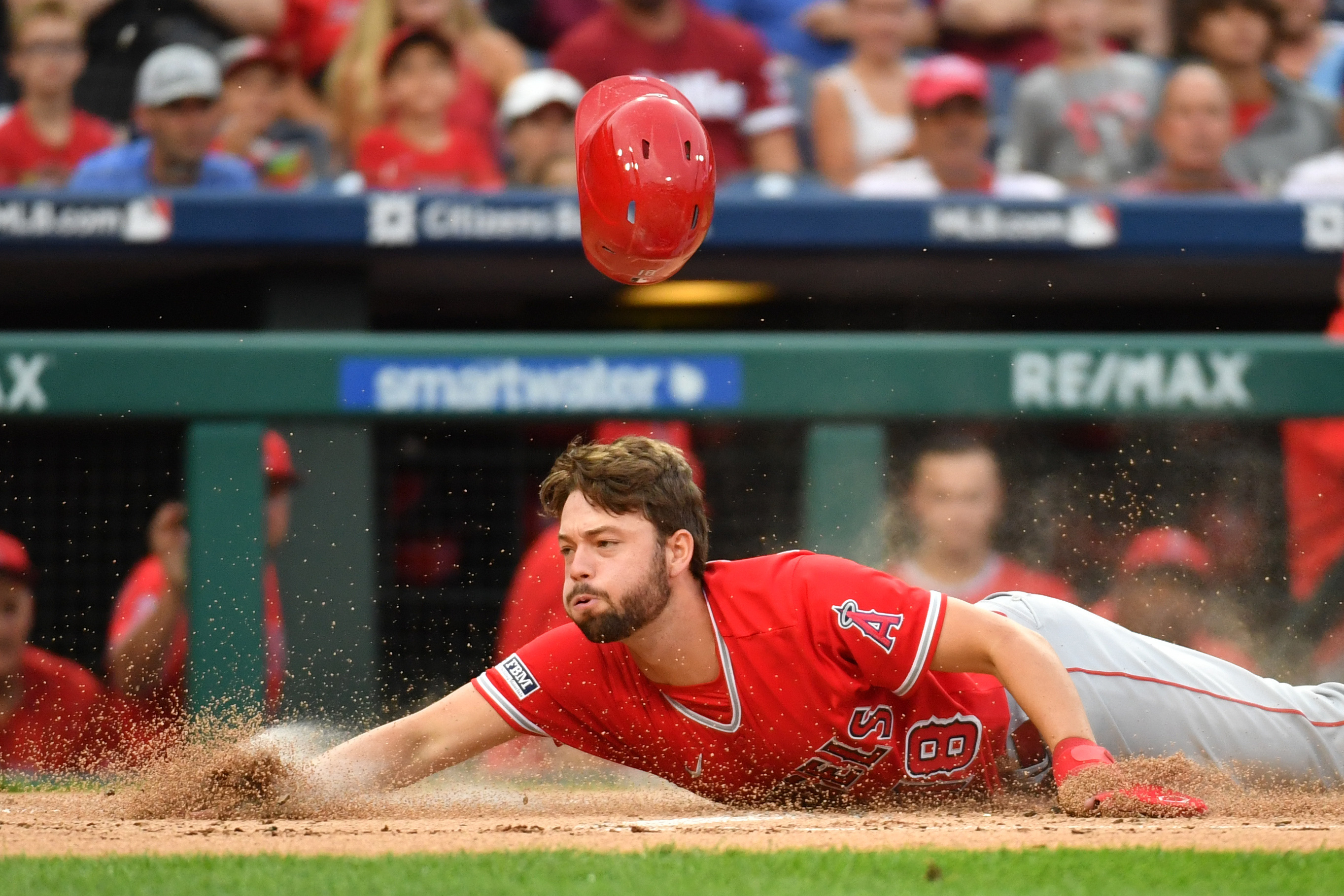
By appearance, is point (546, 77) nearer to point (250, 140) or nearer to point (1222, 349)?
point (250, 140)

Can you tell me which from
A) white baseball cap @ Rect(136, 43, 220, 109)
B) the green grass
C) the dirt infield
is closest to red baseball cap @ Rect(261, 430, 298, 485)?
→ the dirt infield

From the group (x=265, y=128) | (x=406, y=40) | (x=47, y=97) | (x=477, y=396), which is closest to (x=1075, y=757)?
(x=477, y=396)

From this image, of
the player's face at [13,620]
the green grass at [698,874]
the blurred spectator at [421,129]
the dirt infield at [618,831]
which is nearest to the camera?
the green grass at [698,874]

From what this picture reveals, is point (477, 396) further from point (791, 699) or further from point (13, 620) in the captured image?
point (791, 699)

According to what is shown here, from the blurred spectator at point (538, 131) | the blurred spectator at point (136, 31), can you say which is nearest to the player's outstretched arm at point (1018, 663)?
the blurred spectator at point (538, 131)

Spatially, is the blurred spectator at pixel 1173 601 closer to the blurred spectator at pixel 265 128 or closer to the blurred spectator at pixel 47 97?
the blurred spectator at pixel 265 128
